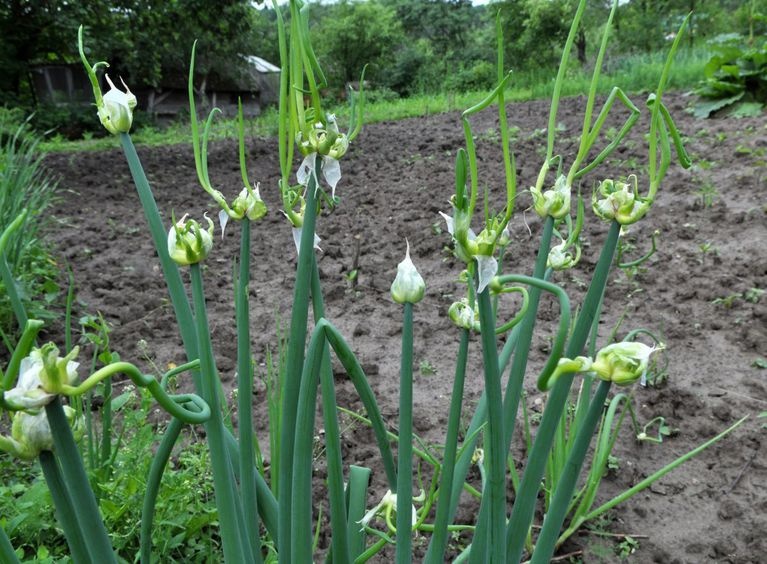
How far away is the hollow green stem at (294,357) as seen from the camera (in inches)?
23.5

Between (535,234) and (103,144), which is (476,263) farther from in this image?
(103,144)

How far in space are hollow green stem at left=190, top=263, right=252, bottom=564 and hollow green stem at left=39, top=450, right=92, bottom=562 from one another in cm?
14

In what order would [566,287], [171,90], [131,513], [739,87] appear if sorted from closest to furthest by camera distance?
[131,513] → [566,287] → [739,87] → [171,90]

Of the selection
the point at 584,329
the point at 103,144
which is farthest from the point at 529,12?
the point at 584,329

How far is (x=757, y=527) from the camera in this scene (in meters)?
1.51

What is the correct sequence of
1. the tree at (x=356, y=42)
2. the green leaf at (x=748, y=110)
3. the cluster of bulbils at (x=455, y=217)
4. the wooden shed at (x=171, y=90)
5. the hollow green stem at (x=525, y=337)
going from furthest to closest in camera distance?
1. the tree at (x=356, y=42)
2. the wooden shed at (x=171, y=90)
3. the green leaf at (x=748, y=110)
4. the hollow green stem at (x=525, y=337)
5. the cluster of bulbils at (x=455, y=217)

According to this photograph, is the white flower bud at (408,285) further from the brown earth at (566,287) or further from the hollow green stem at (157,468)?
the brown earth at (566,287)

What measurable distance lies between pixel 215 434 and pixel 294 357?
0.12 metres

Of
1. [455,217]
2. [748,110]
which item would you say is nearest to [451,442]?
[455,217]

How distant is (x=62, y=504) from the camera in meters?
0.49

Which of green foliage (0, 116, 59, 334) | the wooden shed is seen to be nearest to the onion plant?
green foliage (0, 116, 59, 334)

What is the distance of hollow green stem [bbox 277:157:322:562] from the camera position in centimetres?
60

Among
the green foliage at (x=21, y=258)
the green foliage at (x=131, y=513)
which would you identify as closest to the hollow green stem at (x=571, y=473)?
the green foliage at (x=131, y=513)

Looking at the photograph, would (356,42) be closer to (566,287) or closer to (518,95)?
(518,95)
